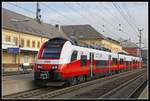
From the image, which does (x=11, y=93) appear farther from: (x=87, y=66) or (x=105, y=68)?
(x=105, y=68)

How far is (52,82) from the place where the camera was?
22688mm

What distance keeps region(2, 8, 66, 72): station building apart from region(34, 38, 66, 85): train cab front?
2852 centimetres

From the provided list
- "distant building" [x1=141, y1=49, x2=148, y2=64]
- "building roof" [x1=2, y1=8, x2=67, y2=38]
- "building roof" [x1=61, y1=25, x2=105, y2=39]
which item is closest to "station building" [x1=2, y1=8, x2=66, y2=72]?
"building roof" [x1=2, y1=8, x2=67, y2=38]

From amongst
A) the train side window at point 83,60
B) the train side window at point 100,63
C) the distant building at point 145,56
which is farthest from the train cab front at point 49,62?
the distant building at point 145,56

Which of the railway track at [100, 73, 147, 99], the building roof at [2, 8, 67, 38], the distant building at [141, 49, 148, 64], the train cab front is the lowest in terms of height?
the railway track at [100, 73, 147, 99]

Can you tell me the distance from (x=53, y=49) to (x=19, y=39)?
1644 inches

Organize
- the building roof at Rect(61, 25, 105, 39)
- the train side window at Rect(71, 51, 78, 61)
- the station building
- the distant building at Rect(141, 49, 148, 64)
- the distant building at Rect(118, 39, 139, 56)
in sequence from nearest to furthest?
the train side window at Rect(71, 51, 78, 61) → the station building → the building roof at Rect(61, 25, 105, 39) → the distant building at Rect(141, 49, 148, 64) → the distant building at Rect(118, 39, 139, 56)

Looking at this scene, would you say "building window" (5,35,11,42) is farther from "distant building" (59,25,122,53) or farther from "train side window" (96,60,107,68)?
"distant building" (59,25,122,53)

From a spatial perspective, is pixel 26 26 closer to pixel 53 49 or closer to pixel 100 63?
pixel 100 63

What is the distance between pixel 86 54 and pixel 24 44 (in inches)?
1560

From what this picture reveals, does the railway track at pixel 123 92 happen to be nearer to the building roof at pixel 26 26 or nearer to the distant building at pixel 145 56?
the building roof at pixel 26 26

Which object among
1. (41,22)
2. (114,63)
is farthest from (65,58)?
(41,22)

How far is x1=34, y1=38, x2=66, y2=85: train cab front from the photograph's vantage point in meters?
22.5

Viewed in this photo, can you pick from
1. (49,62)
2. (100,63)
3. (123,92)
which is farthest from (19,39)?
(123,92)
